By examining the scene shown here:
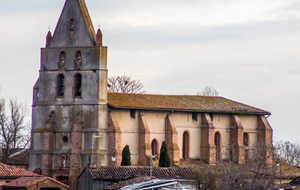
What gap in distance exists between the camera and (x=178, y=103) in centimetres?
7762

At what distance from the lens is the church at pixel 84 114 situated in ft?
233

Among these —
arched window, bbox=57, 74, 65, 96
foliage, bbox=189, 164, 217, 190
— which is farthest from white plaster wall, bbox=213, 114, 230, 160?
foliage, bbox=189, 164, 217, 190

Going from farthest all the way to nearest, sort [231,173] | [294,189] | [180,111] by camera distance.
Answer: [180,111] < [231,173] < [294,189]

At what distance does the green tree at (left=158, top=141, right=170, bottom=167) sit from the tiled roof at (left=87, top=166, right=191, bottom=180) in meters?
6.29

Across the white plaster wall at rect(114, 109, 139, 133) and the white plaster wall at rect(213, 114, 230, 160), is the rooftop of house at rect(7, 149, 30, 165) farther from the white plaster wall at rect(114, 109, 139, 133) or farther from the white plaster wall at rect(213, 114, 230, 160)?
the white plaster wall at rect(213, 114, 230, 160)

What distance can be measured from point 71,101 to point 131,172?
38.4ft

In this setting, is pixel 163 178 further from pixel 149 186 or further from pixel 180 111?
pixel 180 111

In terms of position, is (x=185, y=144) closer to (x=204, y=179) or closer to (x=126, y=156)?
(x=126, y=156)

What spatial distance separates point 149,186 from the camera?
58.2m

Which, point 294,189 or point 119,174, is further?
point 119,174

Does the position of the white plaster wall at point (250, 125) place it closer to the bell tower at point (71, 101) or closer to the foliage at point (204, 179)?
the bell tower at point (71, 101)

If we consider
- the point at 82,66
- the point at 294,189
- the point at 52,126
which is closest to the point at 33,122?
the point at 52,126

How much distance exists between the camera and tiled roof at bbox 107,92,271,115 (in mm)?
73500

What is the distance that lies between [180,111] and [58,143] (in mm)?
12286
